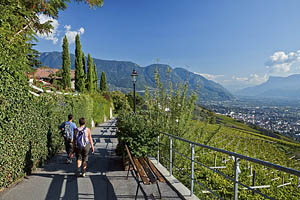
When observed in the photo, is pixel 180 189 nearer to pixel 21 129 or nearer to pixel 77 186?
pixel 77 186

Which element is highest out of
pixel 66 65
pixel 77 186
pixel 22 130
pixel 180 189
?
pixel 66 65

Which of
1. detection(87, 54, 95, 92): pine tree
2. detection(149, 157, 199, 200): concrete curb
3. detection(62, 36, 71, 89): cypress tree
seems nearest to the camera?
detection(149, 157, 199, 200): concrete curb

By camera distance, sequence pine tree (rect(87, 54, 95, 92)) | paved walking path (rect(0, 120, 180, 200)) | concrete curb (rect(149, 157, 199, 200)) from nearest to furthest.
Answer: concrete curb (rect(149, 157, 199, 200)) < paved walking path (rect(0, 120, 180, 200)) < pine tree (rect(87, 54, 95, 92))

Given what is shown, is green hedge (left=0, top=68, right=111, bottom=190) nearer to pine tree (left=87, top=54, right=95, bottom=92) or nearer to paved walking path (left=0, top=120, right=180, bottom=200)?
paved walking path (left=0, top=120, right=180, bottom=200)

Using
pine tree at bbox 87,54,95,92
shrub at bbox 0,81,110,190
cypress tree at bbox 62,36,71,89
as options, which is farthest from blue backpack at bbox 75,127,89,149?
pine tree at bbox 87,54,95,92

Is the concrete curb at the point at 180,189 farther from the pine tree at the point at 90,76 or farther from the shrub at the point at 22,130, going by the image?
the pine tree at the point at 90,76

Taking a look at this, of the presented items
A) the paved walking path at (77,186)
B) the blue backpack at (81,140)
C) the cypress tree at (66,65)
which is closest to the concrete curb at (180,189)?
the paved walking path at (77,186)

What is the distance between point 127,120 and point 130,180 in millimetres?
1745

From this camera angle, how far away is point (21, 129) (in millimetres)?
4781

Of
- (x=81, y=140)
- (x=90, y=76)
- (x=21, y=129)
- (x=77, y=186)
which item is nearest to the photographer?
(x=77, y=186)

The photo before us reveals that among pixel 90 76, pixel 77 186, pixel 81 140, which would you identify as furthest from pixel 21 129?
pixel 90 76

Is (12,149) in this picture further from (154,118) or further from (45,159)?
(154,118)

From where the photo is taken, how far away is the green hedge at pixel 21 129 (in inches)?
161

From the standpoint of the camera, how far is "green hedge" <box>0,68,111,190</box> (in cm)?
408
